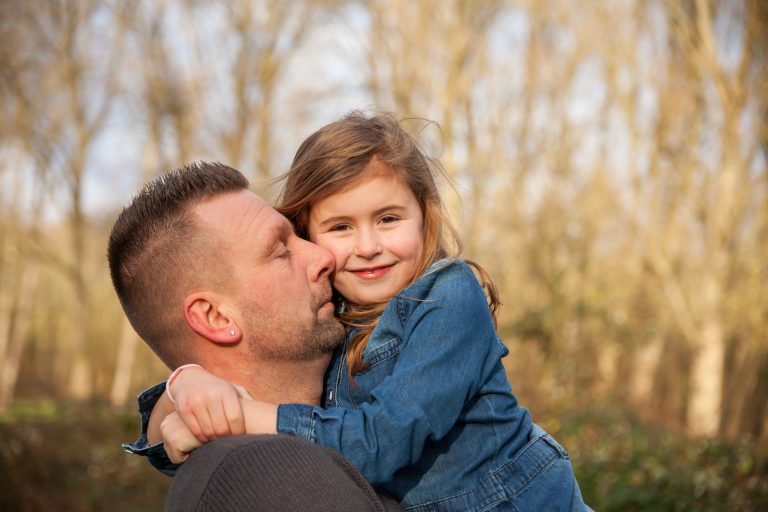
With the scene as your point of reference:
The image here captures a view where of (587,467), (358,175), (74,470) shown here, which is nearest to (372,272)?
(358,175)

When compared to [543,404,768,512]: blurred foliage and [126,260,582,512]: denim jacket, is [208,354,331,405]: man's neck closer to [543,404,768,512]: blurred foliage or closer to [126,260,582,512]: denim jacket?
[126,260,582,512]: denim jacket

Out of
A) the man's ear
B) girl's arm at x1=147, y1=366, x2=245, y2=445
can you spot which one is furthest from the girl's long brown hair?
A: girl's arm at x1=147, y1=366, x2=245, y2=445

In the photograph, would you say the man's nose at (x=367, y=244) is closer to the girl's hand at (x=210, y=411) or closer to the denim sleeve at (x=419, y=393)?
the denim sleeve at (x=419, y=393)

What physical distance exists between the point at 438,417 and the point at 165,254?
36.0 inches

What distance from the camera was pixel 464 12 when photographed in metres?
12.9

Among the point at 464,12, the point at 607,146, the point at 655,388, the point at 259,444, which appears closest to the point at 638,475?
the point at 259,444

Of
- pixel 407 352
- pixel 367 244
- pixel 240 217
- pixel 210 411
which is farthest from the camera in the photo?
pixel 367 244

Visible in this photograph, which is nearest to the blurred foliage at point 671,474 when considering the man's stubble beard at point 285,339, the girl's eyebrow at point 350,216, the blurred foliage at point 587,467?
the blurred foliage at point 587,467

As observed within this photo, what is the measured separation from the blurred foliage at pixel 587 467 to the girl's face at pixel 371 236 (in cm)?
534

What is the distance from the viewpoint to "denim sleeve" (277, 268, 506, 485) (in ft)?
6.29

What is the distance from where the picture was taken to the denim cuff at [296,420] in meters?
1.92

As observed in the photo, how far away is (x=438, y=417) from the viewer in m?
1.99

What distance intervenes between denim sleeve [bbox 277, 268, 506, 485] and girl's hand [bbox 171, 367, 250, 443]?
0.12 meters

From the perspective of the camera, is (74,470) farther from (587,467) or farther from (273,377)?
(273,377)
